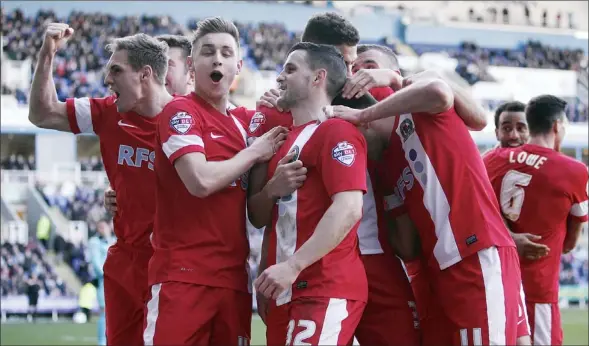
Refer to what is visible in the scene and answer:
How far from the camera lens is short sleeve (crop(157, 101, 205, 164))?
4.52 m

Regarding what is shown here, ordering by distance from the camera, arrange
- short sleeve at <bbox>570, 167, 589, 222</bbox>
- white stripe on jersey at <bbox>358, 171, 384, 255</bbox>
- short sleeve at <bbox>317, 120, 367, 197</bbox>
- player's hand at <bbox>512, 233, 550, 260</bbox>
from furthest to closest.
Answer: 1. short sleeve at <bbox>570, 167, 589, 222</bbox>
2. player's hand at <bbox>512, 233, 550, 260</bbox>
3. white stripe on jersey at <bbox>358, 171, 384, 255</bbox>
4. short sleeve at <bbox>317, 120, 367, 197</bbox>

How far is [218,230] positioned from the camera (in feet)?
15.4

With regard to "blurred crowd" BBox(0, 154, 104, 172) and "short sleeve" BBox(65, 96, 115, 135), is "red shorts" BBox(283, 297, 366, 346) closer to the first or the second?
"short sleeve" BBox(65, 96, 115, 135)

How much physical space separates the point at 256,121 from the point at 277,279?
1250 millimetres

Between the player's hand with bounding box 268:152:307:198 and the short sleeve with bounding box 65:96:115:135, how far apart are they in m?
1.83

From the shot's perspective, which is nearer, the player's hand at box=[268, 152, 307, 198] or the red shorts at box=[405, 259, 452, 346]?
the player's hand at box=[268, 152, 307, 198]

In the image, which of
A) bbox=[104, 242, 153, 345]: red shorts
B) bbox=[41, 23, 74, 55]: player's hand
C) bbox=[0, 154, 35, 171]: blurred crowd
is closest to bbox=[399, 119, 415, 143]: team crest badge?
bbox=[104, 242, 153, 345]: red shorts

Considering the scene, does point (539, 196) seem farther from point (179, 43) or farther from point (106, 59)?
point (106, 59)

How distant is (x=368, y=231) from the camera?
4836 millimetres

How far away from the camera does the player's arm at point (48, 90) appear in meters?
5.39

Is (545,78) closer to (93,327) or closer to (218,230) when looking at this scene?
(93,327)

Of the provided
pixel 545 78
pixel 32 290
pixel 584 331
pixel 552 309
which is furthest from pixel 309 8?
pixel 552 309

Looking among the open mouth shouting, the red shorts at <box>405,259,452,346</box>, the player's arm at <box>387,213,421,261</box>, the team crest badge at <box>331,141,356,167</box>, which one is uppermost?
the open mouth shouting

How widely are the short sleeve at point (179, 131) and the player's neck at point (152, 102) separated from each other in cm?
80
